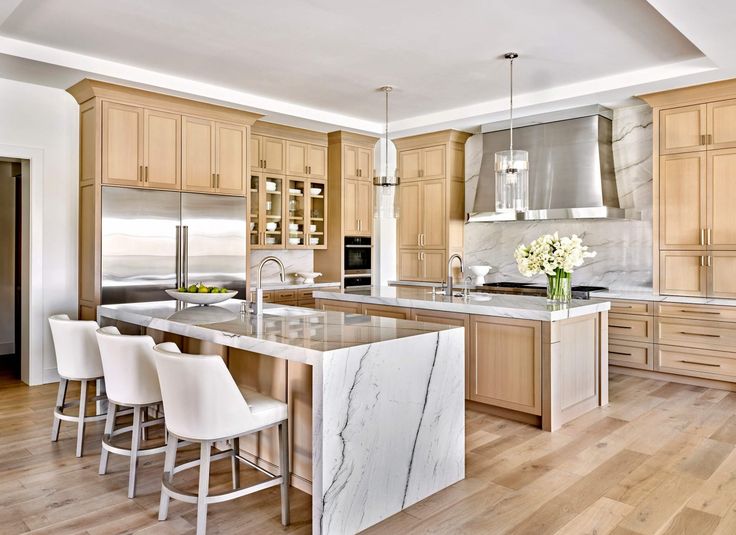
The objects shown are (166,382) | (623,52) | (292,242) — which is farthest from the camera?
(292,242)

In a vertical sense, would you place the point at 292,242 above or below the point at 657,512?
above

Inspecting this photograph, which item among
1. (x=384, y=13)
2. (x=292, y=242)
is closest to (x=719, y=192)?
(x=384, y=13)

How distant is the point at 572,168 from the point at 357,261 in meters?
2.85

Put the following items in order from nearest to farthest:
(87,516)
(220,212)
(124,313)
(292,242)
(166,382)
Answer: (166,382), (87,516), (124,313), (220,212), (292,242)

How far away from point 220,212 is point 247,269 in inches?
25.6

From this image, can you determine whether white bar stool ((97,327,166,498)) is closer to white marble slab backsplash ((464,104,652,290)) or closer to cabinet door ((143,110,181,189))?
cabinet door ((143,110,181,189))

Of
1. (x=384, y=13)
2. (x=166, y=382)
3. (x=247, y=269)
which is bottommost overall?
(x=166, y=382)

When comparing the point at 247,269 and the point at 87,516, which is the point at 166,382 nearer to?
the point at 87,516

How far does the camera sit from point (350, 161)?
7.19 m

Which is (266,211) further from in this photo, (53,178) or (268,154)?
(53,178)

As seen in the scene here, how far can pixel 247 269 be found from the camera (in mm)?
5867

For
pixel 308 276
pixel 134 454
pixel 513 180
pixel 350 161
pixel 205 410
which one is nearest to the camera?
pixel 205 410

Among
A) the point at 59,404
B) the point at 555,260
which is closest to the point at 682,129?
the point at 555,260

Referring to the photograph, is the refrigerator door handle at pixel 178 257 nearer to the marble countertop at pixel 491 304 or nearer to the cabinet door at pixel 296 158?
the marble countertop at pixel 491 304
